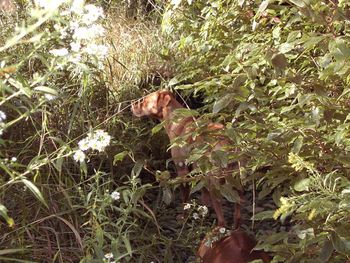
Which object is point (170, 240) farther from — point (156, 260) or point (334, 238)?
point (334, 238)

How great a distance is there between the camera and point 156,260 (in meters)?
3.18

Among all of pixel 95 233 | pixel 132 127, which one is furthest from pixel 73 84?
pixel 95 233

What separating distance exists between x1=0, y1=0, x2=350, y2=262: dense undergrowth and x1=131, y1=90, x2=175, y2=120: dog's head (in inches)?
5.0

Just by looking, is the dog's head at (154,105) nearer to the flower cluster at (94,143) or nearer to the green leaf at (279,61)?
the flower cluster at (94,143)

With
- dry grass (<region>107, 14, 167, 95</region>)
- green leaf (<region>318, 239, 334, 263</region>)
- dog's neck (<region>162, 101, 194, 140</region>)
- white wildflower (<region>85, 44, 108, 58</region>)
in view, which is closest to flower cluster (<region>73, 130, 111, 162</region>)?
white wildflower (<region>85, 44, 108, 58</region>)

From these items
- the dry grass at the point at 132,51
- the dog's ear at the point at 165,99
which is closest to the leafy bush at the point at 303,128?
the dog's ear at the point at 165,99

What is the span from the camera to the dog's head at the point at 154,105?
3783mm

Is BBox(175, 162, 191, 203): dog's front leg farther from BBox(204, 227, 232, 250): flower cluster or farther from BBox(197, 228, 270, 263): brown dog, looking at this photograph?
BBox(197, 228, 270, 263): brown dog

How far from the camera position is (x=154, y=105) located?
3793 mm

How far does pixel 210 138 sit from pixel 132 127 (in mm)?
1249

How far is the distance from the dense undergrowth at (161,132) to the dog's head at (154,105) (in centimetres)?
13

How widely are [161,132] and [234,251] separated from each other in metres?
A: 1.46

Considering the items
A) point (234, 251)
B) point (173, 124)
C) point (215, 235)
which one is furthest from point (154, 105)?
point (234, 251)

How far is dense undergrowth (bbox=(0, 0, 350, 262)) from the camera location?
2.07 metres
